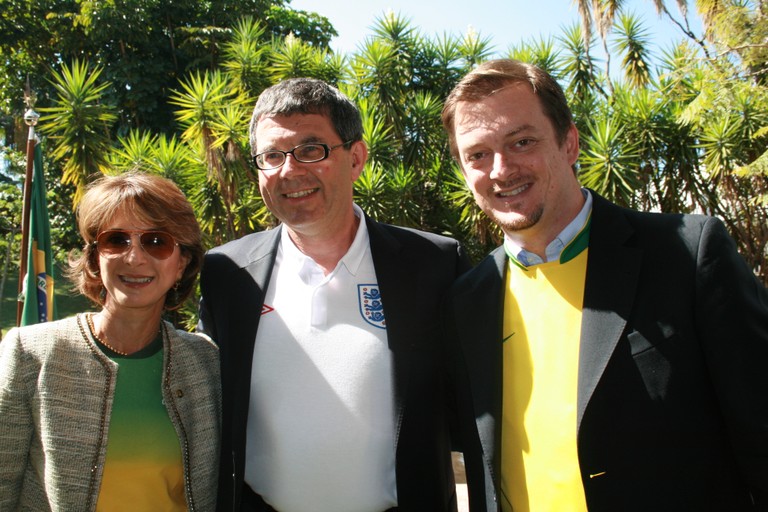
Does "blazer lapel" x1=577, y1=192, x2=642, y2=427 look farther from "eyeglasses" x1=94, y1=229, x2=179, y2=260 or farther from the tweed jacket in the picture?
"eyeglasses" x1=94, y1=229, x2=179, y2=260

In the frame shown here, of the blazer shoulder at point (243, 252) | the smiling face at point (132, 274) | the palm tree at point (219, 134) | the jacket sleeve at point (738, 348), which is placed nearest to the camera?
the jacket sleeve at point (738, 348)

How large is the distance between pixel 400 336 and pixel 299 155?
88cm

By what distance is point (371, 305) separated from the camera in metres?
2.50

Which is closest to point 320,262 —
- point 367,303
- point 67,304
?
point 367,303

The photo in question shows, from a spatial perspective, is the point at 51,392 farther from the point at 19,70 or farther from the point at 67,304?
the point at 67,304

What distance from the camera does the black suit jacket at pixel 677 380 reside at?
5.63 ft

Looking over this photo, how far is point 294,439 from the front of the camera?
7.57 feet

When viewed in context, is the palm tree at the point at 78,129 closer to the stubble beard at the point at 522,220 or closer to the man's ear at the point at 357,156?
the man's ear at the point at 357,156

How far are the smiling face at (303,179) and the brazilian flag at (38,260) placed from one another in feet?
16.8

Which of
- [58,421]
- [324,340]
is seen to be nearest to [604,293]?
[324,340]

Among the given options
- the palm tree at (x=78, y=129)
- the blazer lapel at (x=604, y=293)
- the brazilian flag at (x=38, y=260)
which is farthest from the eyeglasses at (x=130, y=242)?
the palm tree at (x=78, y=129)

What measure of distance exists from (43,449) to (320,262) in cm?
125

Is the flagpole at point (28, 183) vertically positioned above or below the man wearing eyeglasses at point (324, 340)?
above

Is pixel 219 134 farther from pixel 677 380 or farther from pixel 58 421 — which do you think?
pixel 677 380
